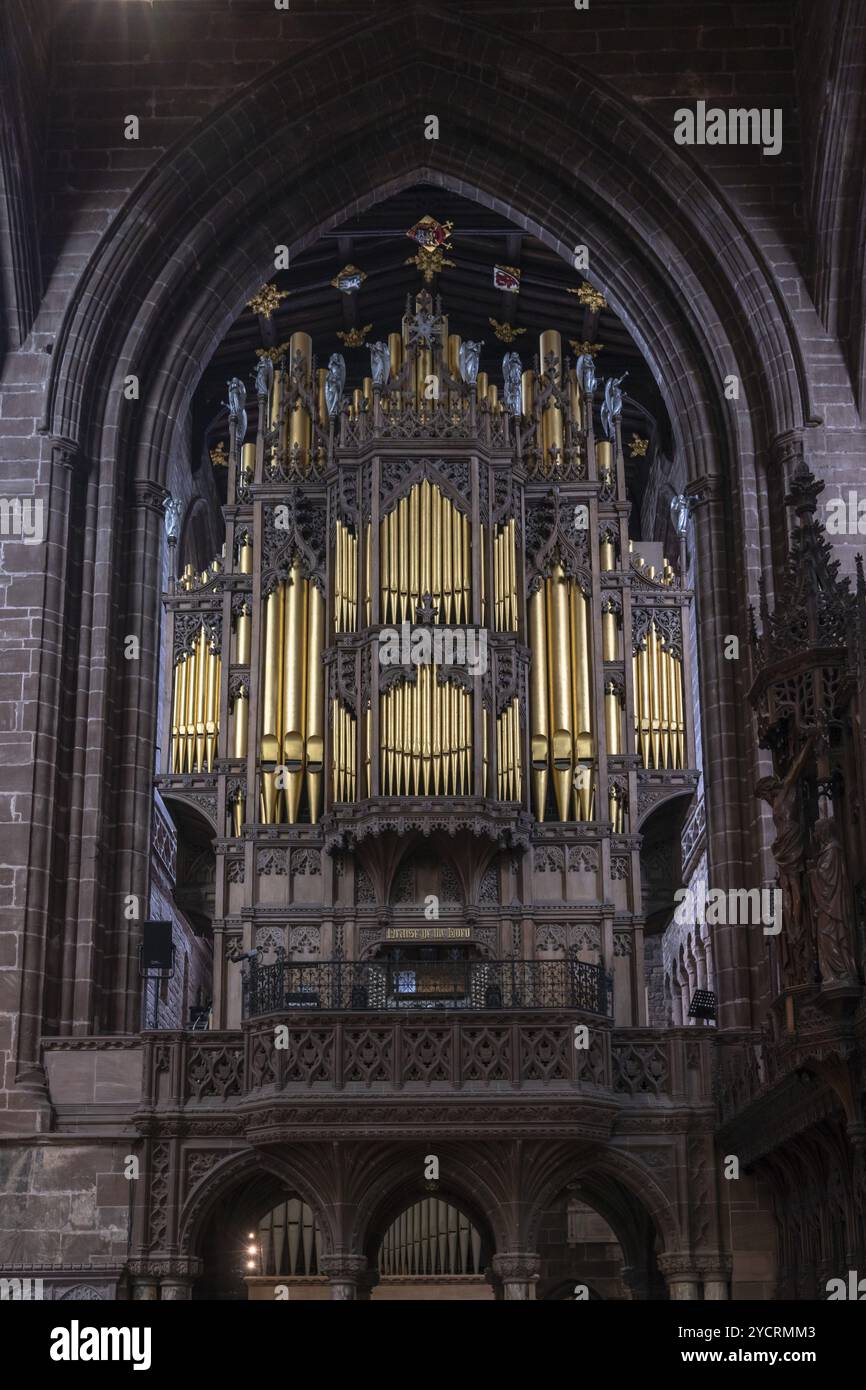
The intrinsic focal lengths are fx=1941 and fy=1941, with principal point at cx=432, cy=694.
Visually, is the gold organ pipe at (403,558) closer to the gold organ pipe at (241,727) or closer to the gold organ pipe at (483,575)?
the gold organ pipe at (483,575)

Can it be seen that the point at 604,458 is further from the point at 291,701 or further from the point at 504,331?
the point at 291,701

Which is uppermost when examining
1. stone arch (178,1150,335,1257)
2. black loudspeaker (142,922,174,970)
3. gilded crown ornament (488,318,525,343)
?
gilded crown ornament (488,318,525,343)

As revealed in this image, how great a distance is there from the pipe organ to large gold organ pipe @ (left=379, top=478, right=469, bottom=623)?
0.03m

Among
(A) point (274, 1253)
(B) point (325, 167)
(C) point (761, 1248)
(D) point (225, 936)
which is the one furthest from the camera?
(A) point (274, 1253)

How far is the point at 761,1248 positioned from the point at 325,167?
14062 millimetres

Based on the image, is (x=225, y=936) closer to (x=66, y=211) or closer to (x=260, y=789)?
(x=260, y=789)

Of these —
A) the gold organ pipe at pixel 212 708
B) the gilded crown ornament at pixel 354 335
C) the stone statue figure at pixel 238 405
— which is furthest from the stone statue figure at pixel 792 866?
the gilded crown ornament at pixel 354 335

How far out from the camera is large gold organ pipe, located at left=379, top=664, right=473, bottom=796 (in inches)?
882

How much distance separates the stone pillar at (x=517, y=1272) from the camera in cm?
1895

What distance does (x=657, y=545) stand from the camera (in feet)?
94.7

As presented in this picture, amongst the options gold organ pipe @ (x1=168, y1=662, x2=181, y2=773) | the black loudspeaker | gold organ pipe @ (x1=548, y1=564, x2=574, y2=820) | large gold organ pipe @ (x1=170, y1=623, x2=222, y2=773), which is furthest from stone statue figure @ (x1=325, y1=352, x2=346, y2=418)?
the black loudspeaker

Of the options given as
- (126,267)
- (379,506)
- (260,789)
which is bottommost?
(260,789)

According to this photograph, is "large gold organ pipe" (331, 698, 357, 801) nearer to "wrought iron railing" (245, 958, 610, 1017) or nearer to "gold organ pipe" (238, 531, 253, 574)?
"wrought iron railing" (245, 958, 610, 1017)
